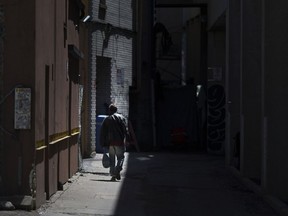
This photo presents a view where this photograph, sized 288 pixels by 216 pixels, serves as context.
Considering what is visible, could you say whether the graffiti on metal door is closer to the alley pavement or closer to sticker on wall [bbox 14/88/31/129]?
the alley pavement

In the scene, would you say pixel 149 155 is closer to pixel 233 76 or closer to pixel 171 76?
pixel 233 76

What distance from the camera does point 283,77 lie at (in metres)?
10.7

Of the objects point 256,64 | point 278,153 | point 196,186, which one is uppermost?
point 256,64

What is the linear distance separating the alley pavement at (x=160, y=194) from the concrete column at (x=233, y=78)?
76 cm

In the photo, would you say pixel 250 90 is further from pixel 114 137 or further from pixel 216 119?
pixel 216 119

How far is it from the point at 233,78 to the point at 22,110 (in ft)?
30.3

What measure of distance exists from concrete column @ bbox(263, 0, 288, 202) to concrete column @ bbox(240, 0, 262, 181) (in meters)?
2.87

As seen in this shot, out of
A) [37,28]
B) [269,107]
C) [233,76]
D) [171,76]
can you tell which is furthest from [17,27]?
[171,76]

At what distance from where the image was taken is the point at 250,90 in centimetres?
1407

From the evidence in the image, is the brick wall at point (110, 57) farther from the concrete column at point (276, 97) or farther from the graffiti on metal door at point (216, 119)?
the concrete column at point (276, 97)

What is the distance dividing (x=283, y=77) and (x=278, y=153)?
1.37 meters

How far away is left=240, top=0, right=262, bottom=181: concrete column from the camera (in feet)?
45.1

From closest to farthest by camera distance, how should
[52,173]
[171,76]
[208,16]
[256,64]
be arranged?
[52,173] < [256,64] < [208,16] < [171,76]

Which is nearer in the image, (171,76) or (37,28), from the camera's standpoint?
(37,28)
